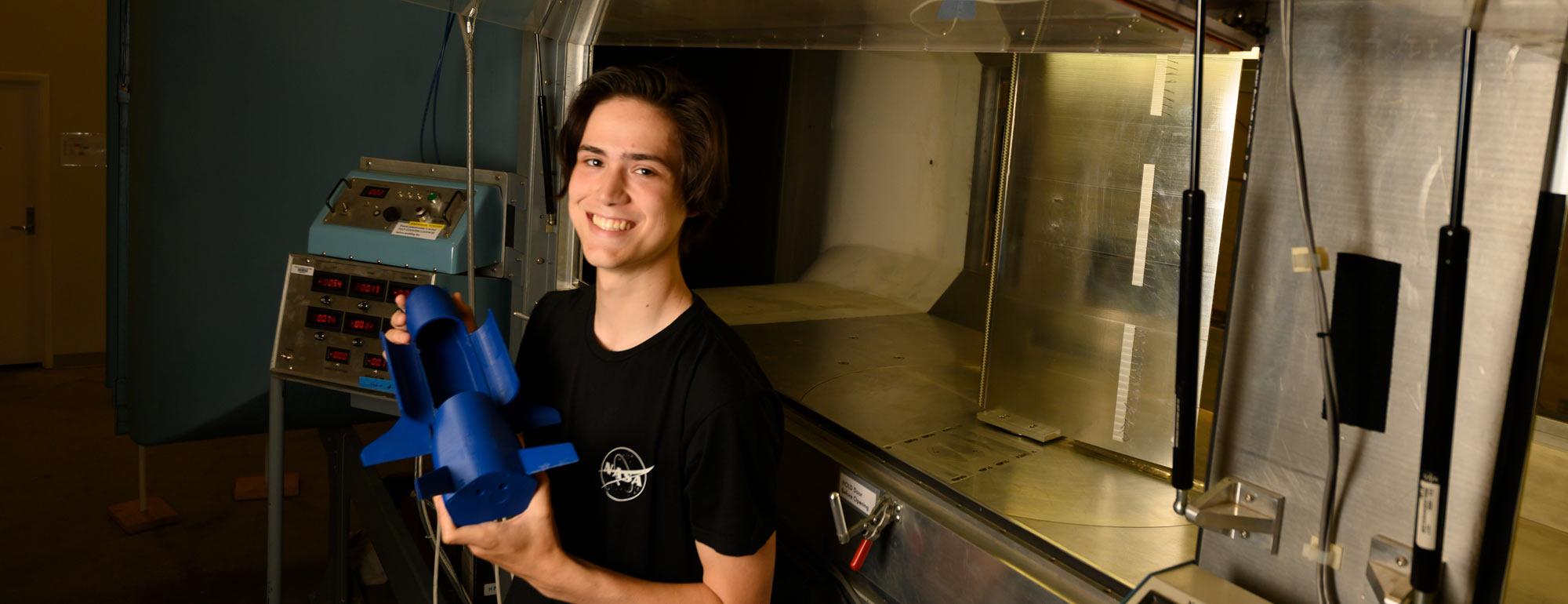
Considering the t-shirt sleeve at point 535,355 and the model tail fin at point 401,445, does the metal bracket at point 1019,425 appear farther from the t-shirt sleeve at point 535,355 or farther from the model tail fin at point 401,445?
the model tail fin at point 401,445

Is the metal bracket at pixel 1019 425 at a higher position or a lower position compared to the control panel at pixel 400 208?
lower

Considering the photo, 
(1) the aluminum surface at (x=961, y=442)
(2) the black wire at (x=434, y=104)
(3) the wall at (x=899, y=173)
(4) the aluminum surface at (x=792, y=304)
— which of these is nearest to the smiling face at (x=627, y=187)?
(1) the aluminum surface at (x=961, y=442)

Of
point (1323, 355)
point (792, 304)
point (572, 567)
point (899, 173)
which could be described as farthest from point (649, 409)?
point (899, 173)

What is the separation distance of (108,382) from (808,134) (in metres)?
1.95

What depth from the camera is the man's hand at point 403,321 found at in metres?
1.05

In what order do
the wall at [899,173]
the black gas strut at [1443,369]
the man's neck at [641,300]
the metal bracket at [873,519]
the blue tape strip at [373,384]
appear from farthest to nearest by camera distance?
the wall at [899,173] → the blue tape strip at [373,384] → the metal bracket at [873,519] → the man's neck at [641,300] → the black gas strut at [1443,369]

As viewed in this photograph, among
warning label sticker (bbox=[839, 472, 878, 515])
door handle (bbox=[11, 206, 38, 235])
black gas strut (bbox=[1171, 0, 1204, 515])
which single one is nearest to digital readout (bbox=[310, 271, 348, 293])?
warning label sticker (bbox=[839, 472, 878, 515])

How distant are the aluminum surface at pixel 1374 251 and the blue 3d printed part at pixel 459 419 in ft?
2.00

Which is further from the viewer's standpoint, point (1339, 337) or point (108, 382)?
point (108, 382)

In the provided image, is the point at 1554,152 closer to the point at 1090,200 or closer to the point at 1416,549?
the point at 1416,549

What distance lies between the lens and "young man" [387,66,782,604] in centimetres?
104

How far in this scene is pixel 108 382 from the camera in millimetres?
2572

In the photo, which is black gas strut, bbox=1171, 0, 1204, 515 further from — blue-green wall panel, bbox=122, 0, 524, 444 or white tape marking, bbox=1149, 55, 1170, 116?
blue-green wall panel, bbox=122, 0, 524, 444

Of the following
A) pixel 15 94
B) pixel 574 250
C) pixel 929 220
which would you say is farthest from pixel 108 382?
pixel 15 94
